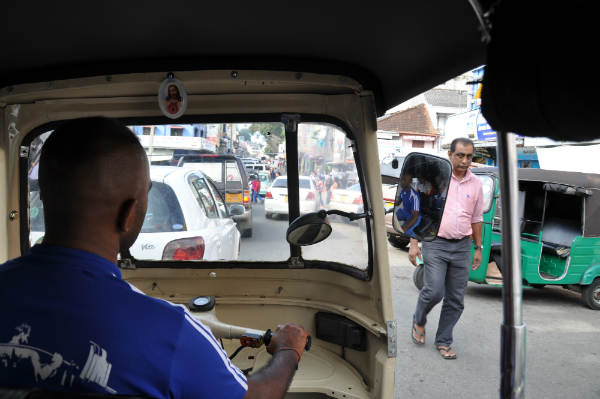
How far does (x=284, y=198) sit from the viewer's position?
2773mm

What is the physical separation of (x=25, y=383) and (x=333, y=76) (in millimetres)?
1676

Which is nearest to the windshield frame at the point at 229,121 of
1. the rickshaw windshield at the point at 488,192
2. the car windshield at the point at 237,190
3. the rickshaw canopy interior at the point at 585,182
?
the car windshield at the point at 237,190

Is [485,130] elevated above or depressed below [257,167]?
above

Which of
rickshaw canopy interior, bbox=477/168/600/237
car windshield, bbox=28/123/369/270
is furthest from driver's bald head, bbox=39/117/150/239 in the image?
rickshaw canopy interior, bbox=477/168/600/237

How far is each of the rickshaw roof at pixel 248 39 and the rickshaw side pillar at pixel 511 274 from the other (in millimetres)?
707

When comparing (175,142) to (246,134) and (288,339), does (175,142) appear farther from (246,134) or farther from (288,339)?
(288,339)

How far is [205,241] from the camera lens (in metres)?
2.90

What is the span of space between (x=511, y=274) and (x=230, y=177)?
7.41 ft

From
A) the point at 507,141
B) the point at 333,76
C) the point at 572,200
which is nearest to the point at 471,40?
the point at 333,76

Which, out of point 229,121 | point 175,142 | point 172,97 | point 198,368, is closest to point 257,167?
point 229,121

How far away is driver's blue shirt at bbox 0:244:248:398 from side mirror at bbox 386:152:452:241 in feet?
3.87

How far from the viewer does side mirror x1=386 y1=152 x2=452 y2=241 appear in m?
1.85

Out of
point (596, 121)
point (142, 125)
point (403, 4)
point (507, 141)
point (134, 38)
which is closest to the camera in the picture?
point (596, 121)

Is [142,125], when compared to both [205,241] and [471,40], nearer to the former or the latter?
[205,241]
